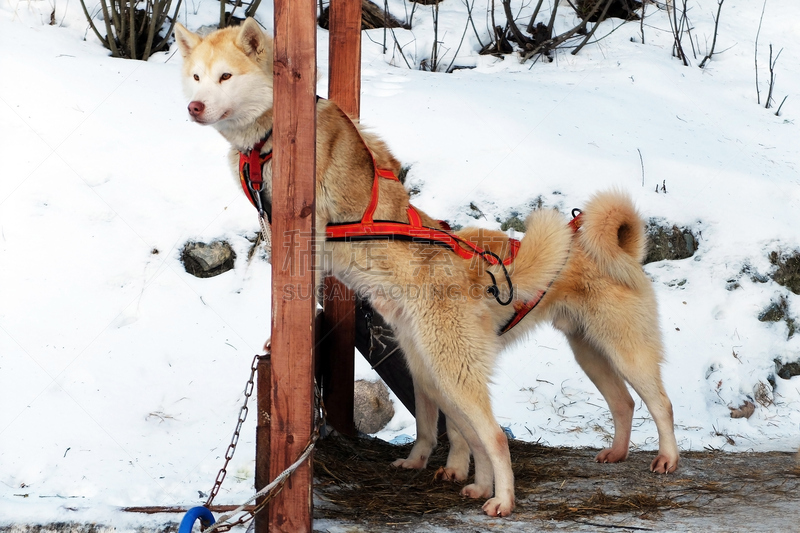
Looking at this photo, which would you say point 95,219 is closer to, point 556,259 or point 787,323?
point 556,259

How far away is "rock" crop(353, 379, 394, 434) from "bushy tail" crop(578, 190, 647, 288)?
196cm

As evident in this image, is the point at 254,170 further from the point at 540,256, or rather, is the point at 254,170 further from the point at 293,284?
the point at 540,256

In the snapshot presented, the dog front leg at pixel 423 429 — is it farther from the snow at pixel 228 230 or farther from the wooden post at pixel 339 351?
the snow at pixel 228 230

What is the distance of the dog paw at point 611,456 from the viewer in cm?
348

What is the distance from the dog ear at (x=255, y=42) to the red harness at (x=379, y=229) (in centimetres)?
35

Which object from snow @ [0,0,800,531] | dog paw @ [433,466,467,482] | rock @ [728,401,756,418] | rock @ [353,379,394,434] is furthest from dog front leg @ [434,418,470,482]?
rock @ [728,401,756,418]

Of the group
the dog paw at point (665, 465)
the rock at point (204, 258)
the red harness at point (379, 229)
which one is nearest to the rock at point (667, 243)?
the dog paw at point (665, 465)

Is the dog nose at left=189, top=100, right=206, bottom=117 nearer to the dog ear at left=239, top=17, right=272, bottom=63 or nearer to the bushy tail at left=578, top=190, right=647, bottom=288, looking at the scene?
the dog ear at left=239, top=17, right=272, bottom=63

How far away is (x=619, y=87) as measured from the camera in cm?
738

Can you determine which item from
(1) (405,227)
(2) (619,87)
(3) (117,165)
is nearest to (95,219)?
(3) (117,165)

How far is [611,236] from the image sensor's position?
322cm

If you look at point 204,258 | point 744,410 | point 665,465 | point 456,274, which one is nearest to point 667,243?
point 744,410

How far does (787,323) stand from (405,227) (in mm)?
4080

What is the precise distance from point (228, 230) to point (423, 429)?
2.78 m
